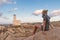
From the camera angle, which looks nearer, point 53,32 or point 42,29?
point 53,32

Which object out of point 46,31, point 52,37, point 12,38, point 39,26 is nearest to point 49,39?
point 52,37

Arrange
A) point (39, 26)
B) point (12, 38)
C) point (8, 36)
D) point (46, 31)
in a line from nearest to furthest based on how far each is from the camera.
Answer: point (46, 31), point (39, 26), point (12, 38), point (8, 36)

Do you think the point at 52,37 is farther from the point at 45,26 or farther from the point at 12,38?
the point at 12,38

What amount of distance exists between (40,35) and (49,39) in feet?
3.04

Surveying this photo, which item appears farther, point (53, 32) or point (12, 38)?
point (12, 38)

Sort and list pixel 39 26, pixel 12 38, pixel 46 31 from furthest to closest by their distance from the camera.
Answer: pixel 12 38, pixel 39 26, pixel 46 31

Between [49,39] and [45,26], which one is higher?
[45,26]

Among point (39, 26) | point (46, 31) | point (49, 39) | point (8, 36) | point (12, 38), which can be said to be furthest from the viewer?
point (8, 36)

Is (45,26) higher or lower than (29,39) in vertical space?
higher

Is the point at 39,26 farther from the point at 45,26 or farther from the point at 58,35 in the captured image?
the point at 58,35

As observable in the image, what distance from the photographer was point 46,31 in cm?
1314

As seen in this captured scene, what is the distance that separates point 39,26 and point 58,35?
7.00 feet

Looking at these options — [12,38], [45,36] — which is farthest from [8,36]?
[45,36]

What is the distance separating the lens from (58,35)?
489 inches
